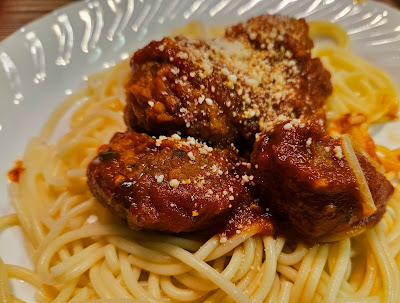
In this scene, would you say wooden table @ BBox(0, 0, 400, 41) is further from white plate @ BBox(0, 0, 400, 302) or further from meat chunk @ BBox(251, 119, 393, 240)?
meat chunk @ BBox(251, 119, 393, 240)

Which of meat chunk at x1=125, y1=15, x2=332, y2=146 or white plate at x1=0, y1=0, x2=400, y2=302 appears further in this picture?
white plate at x1=0, y1=0, x2=400, y2=302

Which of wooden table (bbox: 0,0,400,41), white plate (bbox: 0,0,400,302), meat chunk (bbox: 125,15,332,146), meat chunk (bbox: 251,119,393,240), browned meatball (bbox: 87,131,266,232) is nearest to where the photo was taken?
meat chunk (bbox: 251,119,393,240)

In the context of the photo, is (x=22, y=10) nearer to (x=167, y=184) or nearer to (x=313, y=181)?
(x=167, y=184)

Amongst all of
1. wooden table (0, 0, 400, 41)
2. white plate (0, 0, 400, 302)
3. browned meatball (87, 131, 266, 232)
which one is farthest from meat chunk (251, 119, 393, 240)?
wooden table (0, 0, 400, 41)

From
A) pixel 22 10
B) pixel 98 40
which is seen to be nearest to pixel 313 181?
pixel 98 40

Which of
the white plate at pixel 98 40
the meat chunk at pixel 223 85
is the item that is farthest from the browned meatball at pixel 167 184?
the white plate at pixel 98 40

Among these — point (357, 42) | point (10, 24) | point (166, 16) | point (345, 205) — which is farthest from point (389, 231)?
point (10, 24)

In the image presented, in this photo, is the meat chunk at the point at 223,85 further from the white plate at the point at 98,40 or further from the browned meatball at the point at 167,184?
the white plate at the point at 98,40
